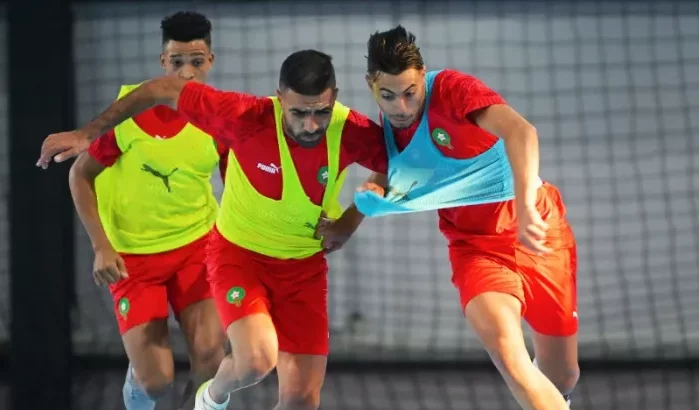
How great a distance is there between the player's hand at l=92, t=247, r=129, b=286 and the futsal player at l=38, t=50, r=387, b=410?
356mm

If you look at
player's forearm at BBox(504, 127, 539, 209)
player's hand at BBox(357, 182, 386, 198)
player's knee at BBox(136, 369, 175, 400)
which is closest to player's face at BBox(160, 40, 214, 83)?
player's hand at BBox(357, 182, 386, 198)

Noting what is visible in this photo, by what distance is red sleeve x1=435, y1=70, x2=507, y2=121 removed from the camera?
3.84 m

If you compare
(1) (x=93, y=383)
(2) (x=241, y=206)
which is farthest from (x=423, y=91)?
(1) (x=93, y=383)

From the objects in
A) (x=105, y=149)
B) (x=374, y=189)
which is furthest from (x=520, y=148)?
(x=105, y=149)

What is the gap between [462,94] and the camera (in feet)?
12.9

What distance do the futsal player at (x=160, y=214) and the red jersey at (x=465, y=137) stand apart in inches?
41.5

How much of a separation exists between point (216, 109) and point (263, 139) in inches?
8.1

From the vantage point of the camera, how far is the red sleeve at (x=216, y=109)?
418cm

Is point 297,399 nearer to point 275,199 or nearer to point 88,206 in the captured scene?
point 275,199

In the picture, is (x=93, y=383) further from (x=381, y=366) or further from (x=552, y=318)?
(x=552, y=318)

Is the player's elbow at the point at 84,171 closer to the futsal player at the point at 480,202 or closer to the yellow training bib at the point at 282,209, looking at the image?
the yellow training bib at the point at 282,209

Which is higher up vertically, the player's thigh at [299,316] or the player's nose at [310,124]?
the player's nose at [310,124]

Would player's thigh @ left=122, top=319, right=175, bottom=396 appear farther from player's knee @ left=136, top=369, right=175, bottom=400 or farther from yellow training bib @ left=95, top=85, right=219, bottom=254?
yellow training bib @ left=95, top=85, right=219, bottom=254

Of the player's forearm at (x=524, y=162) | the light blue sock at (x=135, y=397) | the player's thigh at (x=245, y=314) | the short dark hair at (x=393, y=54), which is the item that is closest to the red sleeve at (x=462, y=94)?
the short dark hair at (x=393, y=54)
